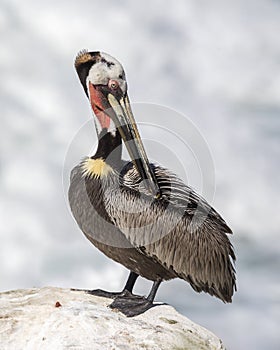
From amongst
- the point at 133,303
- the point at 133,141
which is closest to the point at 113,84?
the point at 133,141

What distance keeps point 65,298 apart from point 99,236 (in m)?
0.81

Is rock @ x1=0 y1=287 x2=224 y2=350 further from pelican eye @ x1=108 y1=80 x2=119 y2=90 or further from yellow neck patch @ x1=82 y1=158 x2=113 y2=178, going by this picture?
pelican eye @ x1=108 y1=80 x2=119 y2=90

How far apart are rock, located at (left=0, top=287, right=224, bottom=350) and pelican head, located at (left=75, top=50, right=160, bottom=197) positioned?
173 cm

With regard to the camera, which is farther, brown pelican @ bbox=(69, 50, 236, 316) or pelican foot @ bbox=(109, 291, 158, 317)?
brown pelican @ bbox=(69, 50, 236, 316)

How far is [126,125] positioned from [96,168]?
600mm

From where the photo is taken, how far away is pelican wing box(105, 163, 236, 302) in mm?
9141

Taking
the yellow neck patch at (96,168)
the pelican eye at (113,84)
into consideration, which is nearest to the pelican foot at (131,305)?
the yellow neck patch at (96,168)

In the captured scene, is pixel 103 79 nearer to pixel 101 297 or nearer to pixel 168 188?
pixel 168 188

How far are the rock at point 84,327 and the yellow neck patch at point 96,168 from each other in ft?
4.66

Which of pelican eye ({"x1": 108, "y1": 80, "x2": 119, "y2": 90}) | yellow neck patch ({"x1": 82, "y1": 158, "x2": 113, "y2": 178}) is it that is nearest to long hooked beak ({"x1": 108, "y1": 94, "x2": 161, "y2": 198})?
pelican eye ({"x1": 108, "y1": 80, "x2": 119, "y2": 90})

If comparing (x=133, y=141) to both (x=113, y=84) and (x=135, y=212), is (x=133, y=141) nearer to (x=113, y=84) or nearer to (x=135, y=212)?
(x=113, y=84)

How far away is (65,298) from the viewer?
8.77 m

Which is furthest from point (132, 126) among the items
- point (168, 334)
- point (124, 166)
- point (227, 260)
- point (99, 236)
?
point (168, 334)

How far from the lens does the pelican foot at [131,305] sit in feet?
28.7
